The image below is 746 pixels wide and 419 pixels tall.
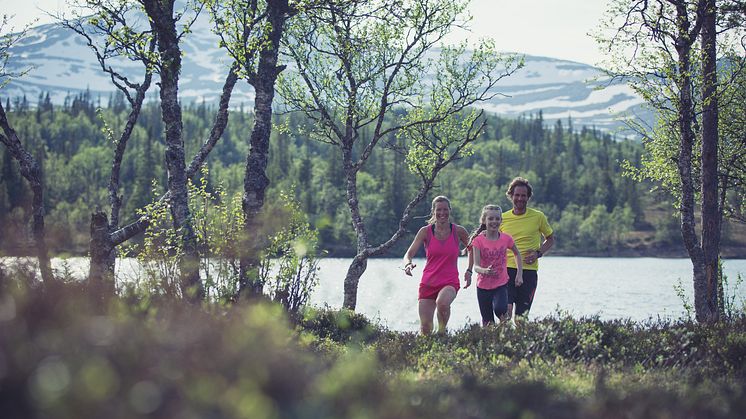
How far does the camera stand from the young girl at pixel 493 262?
11234 mm

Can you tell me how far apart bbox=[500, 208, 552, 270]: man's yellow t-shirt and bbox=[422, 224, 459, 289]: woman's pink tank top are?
1.33 meters

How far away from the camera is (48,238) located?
302 inches

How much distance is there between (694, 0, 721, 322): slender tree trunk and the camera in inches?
566

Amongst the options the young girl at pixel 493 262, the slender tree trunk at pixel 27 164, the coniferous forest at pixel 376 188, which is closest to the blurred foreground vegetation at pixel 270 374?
the young girl at pixel 493 262

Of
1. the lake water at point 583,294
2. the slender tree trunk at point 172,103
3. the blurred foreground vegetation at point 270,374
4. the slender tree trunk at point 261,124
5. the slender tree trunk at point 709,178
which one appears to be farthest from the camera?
the lake water at point 583,294

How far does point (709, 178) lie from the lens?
1442 cm

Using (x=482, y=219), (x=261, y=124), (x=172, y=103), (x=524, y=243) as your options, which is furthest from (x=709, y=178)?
(x=172, y=103)

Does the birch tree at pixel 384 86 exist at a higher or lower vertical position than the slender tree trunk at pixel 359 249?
higher

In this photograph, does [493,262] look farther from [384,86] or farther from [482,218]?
[384,86]

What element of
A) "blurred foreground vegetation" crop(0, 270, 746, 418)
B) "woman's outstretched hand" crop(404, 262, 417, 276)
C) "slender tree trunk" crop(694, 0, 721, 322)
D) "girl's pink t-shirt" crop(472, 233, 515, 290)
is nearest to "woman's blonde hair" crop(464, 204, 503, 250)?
"girl's pink t-shirt" crop(472, 233, 515, 290)

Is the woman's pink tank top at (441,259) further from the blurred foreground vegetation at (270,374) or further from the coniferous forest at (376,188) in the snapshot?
the coniferous forest at (376,188)

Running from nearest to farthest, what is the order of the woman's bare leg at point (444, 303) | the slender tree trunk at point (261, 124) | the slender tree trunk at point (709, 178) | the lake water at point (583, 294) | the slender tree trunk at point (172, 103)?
the woman's bare leg at point (444, 303)
the slender tree trunk at point (172, 103)
the slender tree trunk at point (261, 124)
the slender tree trunk at point (709, 178)
the lake water at point (583, 294)

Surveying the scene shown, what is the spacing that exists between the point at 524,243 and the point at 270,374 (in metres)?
8.60

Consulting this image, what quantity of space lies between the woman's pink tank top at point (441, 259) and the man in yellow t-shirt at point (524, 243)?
4.40ft
